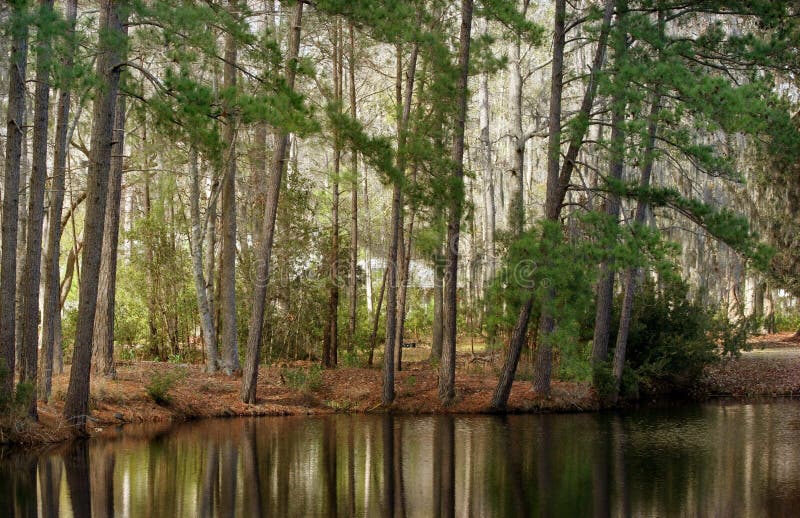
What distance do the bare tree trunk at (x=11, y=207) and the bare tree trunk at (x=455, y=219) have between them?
766 cm

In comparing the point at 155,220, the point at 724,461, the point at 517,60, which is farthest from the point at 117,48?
the point at 517,60

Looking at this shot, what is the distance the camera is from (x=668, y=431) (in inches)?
597

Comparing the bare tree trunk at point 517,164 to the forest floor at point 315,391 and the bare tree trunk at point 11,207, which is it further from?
the bare tree trunk at point 11,207

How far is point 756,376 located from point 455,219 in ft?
30.9

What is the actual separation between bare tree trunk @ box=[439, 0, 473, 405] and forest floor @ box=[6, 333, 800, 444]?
632 millimetres

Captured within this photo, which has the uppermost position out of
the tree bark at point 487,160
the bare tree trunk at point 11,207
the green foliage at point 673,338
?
the tree bark at point 487,160

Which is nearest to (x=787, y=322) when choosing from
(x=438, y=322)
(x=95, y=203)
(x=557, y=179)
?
(x=438, y=322)

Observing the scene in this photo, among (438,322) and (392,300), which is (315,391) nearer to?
(392,300)

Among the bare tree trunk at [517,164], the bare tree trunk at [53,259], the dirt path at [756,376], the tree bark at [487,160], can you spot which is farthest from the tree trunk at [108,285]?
the dirt path at [756,376]

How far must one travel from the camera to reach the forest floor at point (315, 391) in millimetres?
15414

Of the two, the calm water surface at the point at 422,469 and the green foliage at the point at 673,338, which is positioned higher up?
the green foliage at the point at 673,338

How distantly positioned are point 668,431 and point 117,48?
Answer: 10760mm

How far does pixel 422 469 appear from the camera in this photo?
1198 cm

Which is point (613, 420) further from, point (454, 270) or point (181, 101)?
point (181, 101)
